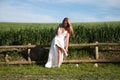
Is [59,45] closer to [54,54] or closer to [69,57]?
[54,54]

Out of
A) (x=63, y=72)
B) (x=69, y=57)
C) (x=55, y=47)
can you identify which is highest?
(x=55, y=47)

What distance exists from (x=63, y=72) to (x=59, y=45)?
5.71ft

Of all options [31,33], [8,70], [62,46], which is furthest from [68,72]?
[31,33]

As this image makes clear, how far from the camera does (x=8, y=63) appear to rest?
54.1 ft

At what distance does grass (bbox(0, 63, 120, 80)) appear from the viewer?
41.9 feet

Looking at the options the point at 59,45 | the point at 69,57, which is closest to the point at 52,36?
the point at 69,57

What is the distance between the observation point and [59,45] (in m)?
15.5

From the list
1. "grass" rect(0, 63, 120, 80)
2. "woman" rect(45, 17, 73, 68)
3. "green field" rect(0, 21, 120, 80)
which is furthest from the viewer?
"woman" rect(45, 17, 73, 68)

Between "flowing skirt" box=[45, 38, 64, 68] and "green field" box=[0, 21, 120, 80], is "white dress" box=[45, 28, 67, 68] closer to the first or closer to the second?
"flowing skirt" box=[45, 38, 64, 68]

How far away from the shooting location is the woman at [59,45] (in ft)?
50.7

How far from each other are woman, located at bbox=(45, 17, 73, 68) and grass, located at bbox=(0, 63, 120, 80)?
377mm

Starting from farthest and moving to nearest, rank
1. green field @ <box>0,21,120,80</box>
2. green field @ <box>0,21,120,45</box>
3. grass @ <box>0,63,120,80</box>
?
green field @ <box>0,21,120,45</box>, green field @ <box>0,21,120,80</box>, grass @ <box>0,63,120,80</box>

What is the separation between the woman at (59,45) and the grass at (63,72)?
38cm

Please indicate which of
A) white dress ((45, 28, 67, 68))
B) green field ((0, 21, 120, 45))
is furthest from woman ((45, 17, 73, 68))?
green field ((0, 21, 120, 45))
